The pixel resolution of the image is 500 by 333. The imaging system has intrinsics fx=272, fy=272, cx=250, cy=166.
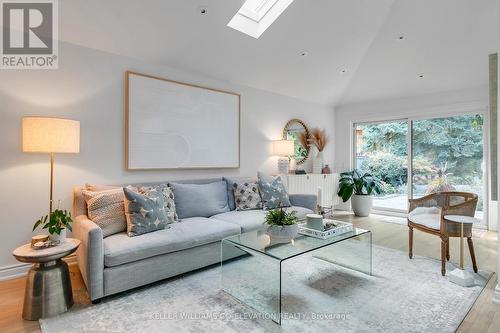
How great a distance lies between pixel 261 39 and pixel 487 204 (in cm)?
425

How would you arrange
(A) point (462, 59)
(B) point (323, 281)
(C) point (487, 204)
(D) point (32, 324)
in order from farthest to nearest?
(C) point (487, 204) < (A) point (462, 59) < (B) point (323, 281) < (D) point (32, 324)

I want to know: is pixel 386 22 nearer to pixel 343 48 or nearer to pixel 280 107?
pixel 343 48

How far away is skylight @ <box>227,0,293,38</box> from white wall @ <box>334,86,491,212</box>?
3088 millimetres

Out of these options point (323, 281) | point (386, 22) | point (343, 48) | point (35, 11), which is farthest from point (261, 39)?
point (323, 281)

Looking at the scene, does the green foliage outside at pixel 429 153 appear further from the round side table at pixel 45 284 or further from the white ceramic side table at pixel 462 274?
the round side table at pixel 45 284

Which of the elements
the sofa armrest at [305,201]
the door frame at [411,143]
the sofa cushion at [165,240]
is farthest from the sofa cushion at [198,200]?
the door frame at [411,143]

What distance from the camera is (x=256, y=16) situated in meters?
3.40

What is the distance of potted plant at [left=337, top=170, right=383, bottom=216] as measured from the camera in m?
5.22

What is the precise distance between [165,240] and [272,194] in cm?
172

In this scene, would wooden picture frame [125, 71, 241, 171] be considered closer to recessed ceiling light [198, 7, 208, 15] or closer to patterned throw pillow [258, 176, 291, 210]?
patterned throw pillow [258, 176, 291, 210]

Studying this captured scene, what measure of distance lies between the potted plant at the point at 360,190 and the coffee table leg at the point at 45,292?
4722 millimetres

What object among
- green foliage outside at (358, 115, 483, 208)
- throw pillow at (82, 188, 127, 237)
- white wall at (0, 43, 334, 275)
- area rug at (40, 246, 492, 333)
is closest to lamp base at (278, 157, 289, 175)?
white wall at (0, 43, 334, 275)

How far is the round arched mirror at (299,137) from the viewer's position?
4999 mm

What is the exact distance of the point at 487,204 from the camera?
4223 mm
